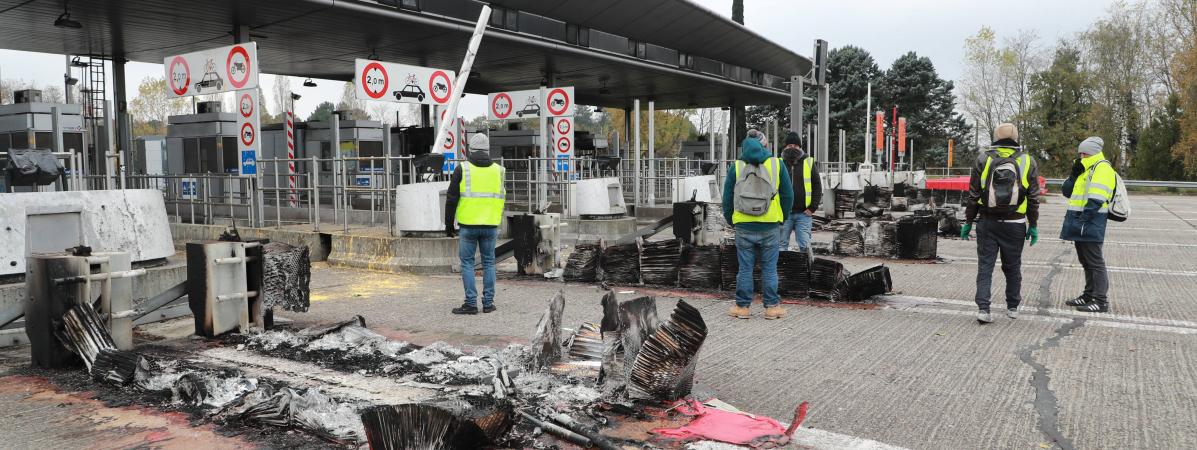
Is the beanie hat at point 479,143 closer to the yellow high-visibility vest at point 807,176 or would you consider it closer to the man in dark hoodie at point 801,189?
the man in dark hoodie at point 801,189

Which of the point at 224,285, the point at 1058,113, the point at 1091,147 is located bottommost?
the point at 224,285

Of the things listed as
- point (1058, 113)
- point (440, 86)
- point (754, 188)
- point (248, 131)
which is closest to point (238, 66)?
point (248, 131)

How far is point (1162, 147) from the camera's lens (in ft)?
151

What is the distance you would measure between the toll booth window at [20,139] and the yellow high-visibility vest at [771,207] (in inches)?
681

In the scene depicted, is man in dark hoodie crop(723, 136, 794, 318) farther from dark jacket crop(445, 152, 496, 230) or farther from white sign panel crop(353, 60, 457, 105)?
white sign panel crop(353, 60, 457, 105)

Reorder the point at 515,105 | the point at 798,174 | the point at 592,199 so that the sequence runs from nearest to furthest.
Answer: the point at 798,174 < the point at 592,199 < the point at 515,105

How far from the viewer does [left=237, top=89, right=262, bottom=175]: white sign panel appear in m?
13.0

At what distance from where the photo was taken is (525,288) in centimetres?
966

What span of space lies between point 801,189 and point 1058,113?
53.5 m

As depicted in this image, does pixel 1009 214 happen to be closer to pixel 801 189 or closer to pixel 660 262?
pixel 801 189

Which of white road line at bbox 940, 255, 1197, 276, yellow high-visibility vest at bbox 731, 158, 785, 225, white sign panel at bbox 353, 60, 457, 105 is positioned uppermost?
white sign panel at bbox 353, 60, 457, 105

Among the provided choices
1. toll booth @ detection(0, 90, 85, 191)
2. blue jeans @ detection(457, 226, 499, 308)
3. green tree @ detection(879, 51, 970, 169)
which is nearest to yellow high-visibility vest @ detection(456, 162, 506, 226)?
blue jeans @ detection(457, 226, 499, 308)

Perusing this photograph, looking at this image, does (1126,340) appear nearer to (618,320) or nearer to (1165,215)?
(618,320)

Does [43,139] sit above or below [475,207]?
above
